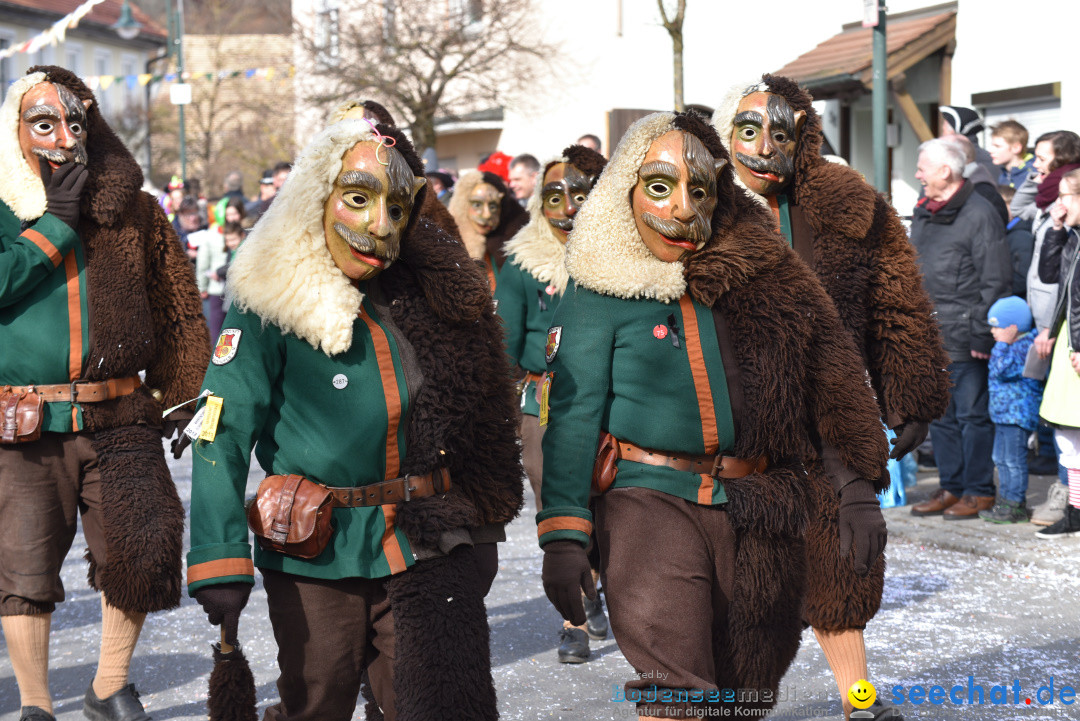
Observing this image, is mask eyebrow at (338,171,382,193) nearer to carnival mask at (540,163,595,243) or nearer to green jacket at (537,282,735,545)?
green jacket at (537,282,735,545)

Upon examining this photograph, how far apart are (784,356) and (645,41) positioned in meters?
16.9

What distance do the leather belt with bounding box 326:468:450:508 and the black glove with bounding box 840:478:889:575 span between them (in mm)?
1212

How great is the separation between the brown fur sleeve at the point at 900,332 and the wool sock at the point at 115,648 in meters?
2.89

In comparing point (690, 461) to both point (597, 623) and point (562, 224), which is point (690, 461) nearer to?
point (597, 623)

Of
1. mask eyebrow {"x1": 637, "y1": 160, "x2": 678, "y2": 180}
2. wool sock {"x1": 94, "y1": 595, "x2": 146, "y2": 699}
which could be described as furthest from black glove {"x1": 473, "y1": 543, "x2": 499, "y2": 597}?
wool sock {"x1": 94, "y1": 595, "x2": 146, "y2": 699}

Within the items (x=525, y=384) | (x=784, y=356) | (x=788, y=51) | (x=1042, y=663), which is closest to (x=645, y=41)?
→ (x=788, y=51)

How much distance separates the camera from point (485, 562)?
11.6ft

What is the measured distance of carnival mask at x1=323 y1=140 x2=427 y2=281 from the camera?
3.32 metres

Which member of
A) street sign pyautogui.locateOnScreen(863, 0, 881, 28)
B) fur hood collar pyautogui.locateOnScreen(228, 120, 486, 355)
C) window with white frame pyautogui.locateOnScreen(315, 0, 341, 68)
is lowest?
fur hood collar pyautogui.locateOnScreen(228, 120, 486, 355)

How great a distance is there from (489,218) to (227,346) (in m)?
4.69

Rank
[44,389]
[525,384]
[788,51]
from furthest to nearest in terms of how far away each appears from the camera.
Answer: [788,51], [525,384], [44,389]

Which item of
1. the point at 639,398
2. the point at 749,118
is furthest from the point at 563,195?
A: the point at 639,398

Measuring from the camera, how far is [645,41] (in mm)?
19594

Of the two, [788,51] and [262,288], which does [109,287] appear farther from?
[788,51]
